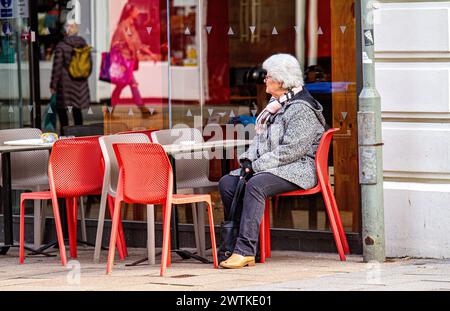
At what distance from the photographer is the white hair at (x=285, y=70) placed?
10.7 metres

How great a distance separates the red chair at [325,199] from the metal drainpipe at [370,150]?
0.36 meters

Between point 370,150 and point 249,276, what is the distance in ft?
4.71

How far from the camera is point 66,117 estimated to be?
13.4 metres

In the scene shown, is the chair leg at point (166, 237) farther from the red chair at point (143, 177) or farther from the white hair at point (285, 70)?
the white hair at point (285, 70)

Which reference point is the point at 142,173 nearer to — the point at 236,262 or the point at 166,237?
the point at 166,237

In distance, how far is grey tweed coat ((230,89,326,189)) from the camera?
10.5m

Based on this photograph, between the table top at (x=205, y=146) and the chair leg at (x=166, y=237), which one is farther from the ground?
the table top at (x=205, y=146)

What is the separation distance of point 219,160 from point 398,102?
190 cm

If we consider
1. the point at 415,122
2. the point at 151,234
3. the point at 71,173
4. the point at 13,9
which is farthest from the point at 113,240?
the point at 13,9

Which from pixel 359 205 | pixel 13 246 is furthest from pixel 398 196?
Answer: pixel 13 246

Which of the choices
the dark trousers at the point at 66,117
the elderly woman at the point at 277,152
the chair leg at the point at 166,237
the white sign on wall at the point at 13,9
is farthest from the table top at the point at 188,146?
the white sign on wall at the point at 13,9

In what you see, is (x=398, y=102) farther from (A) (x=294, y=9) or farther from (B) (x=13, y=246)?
(B) (x=13, y=246)

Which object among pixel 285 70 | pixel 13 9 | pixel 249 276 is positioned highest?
pixel 13 9
